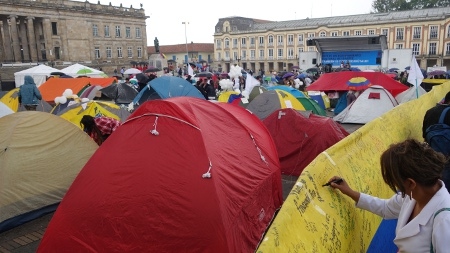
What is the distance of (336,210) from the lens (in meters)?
2.72

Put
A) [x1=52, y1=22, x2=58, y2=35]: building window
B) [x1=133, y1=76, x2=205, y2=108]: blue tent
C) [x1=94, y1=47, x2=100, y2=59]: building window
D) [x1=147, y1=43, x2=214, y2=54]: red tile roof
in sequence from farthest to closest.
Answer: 1. [x1=147, y1=43, x2=214, y2=54]: red tile roof
2. [x1=94, y1=47, x2=100, y2=59]: building window
3. [x1=52, y1=22, x2=58, y2=35]: building window
4. [x1=133, y1=76, x2=205, y2=108]: blue tent

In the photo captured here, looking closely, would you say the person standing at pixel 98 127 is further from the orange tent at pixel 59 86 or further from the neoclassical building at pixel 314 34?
the neoclassical building at pixel 314 34

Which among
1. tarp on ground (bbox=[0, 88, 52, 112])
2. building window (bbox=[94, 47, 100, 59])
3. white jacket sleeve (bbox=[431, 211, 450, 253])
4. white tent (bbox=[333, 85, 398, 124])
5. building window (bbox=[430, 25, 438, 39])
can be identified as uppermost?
building window (bbox=[430, 25, 438, 39])

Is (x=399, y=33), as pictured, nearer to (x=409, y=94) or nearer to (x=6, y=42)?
(x=409, y=94)

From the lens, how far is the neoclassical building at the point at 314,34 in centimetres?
5144

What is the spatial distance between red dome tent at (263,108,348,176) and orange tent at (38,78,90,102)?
437 inches

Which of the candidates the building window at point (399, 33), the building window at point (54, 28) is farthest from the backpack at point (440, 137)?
the building window at point (399, 33)

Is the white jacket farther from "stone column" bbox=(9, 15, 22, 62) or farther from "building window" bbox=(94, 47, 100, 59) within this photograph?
"building window" bbox=(94, 47, 100, 59)

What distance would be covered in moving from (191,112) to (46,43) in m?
52.3

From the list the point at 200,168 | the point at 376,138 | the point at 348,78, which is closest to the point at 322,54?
the point at 348,78

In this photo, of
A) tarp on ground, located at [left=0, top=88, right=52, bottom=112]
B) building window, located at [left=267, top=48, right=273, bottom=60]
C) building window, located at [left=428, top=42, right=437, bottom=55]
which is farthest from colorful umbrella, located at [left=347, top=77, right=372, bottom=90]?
building window, located at [left=267, top=48, right=273, bottom=60]

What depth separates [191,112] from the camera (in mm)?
4156

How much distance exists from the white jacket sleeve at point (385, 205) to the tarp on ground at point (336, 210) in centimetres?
21

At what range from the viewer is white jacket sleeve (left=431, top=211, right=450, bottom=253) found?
1.84 meters
